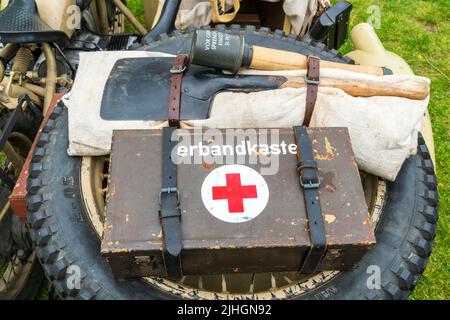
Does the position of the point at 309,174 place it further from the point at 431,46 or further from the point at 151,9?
the point at 431,46

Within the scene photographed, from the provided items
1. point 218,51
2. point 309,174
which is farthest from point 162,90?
point 309,174

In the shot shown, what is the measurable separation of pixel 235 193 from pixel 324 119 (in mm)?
549

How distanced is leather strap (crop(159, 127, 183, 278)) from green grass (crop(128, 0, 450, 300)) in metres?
1.89

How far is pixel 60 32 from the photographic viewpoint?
2.68 meters

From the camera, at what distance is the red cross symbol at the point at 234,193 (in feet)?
5.51

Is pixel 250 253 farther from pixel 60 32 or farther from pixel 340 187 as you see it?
pixel 60 32

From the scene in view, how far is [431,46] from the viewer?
160 inches

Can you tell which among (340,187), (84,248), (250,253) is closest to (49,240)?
(84,248)

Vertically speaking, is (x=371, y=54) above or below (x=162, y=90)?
below

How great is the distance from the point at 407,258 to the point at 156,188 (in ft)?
3.36

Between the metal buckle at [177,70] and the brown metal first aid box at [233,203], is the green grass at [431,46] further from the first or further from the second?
the metal buckle at [177,70]

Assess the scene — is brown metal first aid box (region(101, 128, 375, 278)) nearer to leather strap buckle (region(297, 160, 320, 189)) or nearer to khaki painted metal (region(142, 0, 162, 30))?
leather strap buckle (region(297, 160, 320, 189))

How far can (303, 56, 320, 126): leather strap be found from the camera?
1.98 metres

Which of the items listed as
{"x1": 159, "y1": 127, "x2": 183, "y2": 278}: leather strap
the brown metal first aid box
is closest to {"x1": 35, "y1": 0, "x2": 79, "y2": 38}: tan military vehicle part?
the brown metal first aid box
